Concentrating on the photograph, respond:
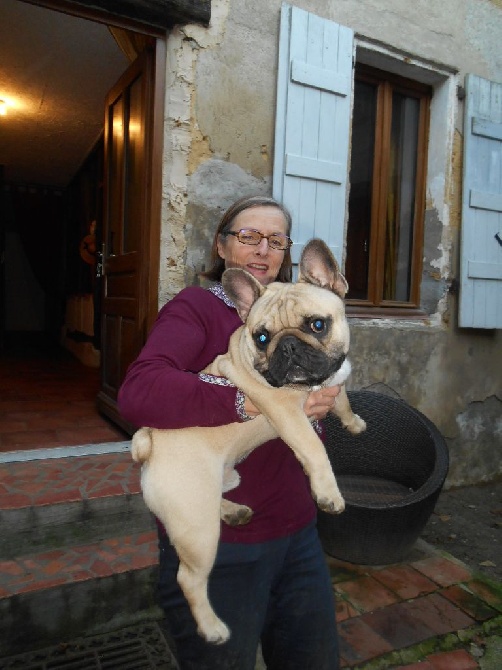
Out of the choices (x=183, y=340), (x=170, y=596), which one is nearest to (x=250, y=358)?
(x=183, y=340)

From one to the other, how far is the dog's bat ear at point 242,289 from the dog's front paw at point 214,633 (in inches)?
33.9

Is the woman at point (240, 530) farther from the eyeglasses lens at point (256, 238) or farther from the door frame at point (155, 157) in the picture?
the door frame at point (155, 157)

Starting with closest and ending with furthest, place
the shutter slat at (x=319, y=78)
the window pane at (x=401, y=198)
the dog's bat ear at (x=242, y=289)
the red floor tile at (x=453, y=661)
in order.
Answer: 1. the dog's bat ear at (x=242, y=289)
2. the red floor tile at (x=453, y=661)
3. the shutter slat at (x=319, y=78)
4. the window pane at (x=401, y=198)

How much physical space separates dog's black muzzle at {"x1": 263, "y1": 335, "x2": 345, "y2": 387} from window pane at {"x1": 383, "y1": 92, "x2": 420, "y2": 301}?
378 cm

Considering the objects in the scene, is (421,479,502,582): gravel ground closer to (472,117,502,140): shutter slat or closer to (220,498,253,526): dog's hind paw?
(220,498,253,526): dog's hind paw

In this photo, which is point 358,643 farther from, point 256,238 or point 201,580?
point 256,238

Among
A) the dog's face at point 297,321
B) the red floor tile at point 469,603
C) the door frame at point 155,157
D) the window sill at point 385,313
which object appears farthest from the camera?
the window sill at point 385,313

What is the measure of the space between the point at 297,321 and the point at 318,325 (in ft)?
0.22

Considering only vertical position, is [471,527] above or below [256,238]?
below

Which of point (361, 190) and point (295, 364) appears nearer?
point (295, 364)

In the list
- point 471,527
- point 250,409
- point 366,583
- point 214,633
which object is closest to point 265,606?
point 214,633

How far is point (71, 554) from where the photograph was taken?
2.74 m

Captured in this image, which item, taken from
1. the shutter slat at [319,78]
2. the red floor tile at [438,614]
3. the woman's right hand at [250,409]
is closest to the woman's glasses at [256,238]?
the woman's right hand at [250,409]

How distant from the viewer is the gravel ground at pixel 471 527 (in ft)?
12.0
